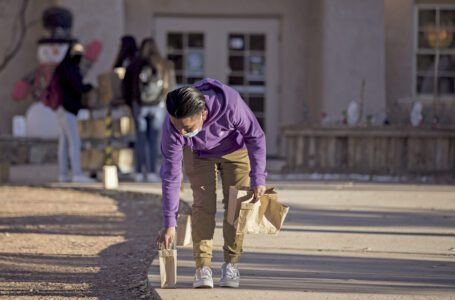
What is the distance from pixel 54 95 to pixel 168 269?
26.5ft

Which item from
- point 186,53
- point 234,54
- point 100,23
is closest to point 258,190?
point 100,23

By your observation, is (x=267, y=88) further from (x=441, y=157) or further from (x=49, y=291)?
(x=49, y=291)

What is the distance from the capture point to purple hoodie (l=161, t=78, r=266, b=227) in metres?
6.69

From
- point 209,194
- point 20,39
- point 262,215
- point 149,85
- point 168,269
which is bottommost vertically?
point 168,269

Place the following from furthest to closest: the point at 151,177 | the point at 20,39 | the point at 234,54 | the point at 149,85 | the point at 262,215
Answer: the point at 20,39
the point at 234,54
the point at 151,177
the point at 149,85
the point at 262,215

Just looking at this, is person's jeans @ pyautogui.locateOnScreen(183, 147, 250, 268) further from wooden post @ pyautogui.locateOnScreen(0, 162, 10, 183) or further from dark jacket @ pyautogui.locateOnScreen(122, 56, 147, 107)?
wooden post @ pyautogui.locateOnScreen(0, 162, 10, 183)

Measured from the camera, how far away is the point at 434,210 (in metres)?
11.8

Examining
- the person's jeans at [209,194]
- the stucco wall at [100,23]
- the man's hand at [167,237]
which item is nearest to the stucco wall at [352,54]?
the stucco wall at [100,23]

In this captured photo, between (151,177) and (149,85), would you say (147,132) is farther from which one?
(149,85)

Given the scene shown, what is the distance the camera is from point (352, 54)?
61.1 ft

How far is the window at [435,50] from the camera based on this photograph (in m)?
19.1

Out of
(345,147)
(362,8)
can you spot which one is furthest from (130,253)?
(362,8)

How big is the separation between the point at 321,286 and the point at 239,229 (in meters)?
0.76

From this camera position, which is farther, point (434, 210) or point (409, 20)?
point (409, 20)
